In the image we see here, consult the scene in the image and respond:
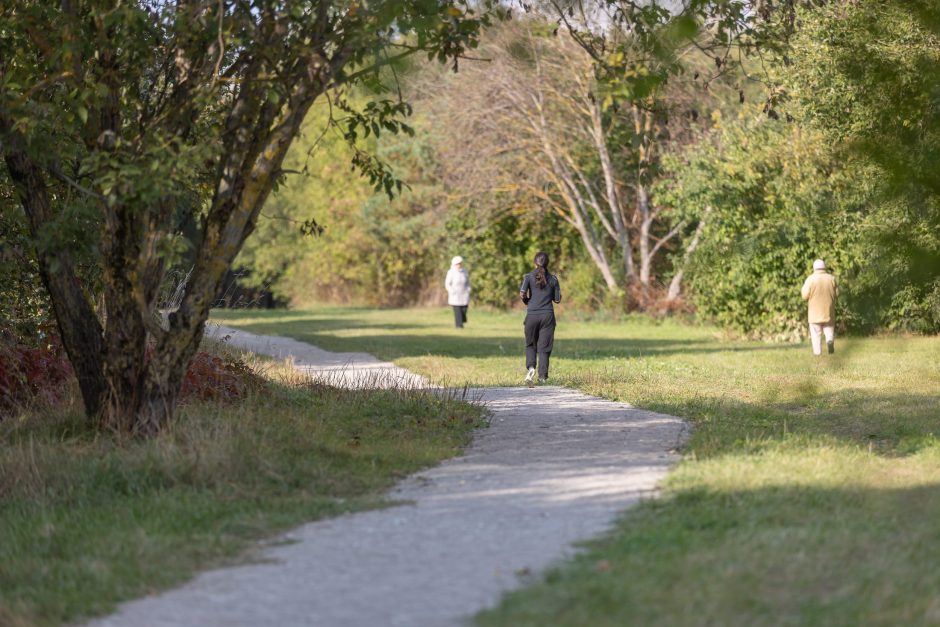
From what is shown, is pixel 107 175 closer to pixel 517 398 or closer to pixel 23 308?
pixel 23 308

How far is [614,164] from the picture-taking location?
36.7 m

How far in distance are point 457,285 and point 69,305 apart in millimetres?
21930

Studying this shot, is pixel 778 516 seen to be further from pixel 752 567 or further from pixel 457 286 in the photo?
pixel 457 286

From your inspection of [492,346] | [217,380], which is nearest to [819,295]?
[492,346]

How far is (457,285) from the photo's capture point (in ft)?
105

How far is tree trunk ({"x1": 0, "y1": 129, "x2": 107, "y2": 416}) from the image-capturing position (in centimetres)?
1027

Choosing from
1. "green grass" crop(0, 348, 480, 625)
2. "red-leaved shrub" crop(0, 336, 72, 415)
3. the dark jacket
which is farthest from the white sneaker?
"red-leaved shrub" crop(0, 336, 72, 415)

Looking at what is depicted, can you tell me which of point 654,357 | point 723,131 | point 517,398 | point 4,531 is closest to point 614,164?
point 723,131

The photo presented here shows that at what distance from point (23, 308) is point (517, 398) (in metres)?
5.62

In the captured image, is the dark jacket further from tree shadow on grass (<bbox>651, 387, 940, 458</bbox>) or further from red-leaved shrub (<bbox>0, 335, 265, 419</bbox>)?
red-leaved shrub (<bbox>0, 335, 265, 419</bbox>)

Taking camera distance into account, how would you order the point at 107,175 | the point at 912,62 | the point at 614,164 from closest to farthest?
the point at 912,62 → the point at 107,175 → the point at 614,164

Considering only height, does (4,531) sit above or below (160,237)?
below

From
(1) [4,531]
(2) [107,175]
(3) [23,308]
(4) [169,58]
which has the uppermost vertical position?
(4) [169,58]

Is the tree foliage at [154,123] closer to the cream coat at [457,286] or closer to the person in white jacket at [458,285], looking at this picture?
the person in white jacket at [458,285]
